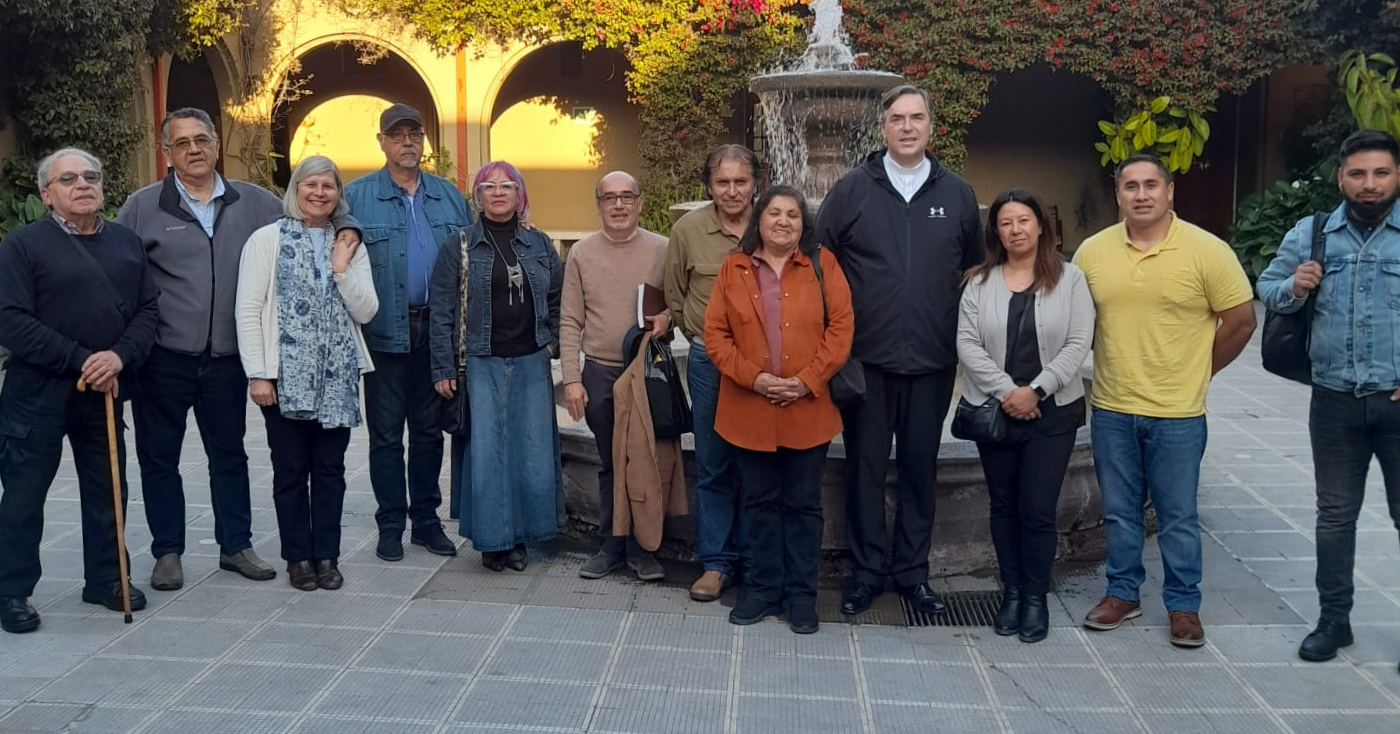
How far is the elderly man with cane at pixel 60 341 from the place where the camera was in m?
4.16

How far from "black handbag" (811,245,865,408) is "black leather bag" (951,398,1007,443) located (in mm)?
338

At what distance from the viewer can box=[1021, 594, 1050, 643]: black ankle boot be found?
4199mm

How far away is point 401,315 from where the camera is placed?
4.91m

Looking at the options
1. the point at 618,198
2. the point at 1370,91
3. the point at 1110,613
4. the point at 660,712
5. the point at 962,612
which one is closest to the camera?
the point at 660,712

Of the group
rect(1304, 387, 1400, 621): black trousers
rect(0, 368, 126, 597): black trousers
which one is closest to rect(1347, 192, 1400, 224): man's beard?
rect(1304, 387, 1400, 621): black trousers

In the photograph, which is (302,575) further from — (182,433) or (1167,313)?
(1167,313)

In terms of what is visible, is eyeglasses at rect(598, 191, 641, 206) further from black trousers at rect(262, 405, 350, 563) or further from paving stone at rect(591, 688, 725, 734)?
paving stone at rect(591, 688, 725, 734)

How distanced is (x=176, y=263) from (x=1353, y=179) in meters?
3.98

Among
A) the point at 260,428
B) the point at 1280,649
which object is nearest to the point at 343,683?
the point at 1280,649

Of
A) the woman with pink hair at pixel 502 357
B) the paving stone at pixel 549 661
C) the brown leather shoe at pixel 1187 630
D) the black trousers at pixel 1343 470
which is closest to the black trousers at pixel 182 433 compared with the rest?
the woman with pink hair at pixel 502 357

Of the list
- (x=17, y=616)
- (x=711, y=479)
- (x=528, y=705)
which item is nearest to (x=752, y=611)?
(x=711, y=479)

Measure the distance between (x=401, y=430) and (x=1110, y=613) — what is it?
2.82m

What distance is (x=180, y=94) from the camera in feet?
58.3

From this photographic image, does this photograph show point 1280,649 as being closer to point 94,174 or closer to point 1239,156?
point 94,174
